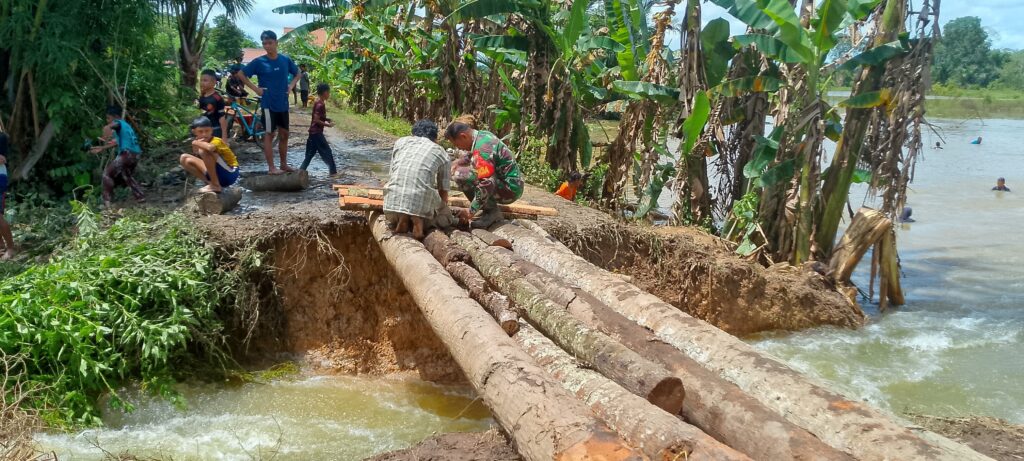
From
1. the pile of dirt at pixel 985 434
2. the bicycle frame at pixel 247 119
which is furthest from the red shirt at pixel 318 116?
the pile of dirt at pixel 985 434

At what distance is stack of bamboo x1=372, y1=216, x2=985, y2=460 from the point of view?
9.50 feet

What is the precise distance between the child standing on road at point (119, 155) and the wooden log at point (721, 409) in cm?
566

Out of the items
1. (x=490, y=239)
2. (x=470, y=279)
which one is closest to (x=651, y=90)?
(x=490, y=239)

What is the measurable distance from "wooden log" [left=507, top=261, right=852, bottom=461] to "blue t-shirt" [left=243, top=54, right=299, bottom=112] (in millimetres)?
5160

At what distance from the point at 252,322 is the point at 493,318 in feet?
9.48

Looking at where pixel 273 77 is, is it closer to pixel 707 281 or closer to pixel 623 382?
pixel 707 281

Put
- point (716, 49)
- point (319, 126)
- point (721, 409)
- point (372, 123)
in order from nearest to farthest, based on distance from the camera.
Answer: point (721, 409)
point (319, 126)
point (716, 49)
point (372, 123)

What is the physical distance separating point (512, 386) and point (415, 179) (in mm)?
2939

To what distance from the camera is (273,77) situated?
8180 millimetres

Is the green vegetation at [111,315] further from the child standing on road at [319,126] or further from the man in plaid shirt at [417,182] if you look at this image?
the child standing on road at [319,126]

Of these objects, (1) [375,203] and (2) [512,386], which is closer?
(2) [512,386]

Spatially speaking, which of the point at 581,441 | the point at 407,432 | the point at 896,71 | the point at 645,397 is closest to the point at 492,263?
the point at 407,432

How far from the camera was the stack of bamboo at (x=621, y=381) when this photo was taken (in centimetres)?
290

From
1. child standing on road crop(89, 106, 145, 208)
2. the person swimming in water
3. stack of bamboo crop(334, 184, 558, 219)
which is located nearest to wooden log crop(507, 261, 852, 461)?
stack of bamboo crop(334, 184, 558, 219)
